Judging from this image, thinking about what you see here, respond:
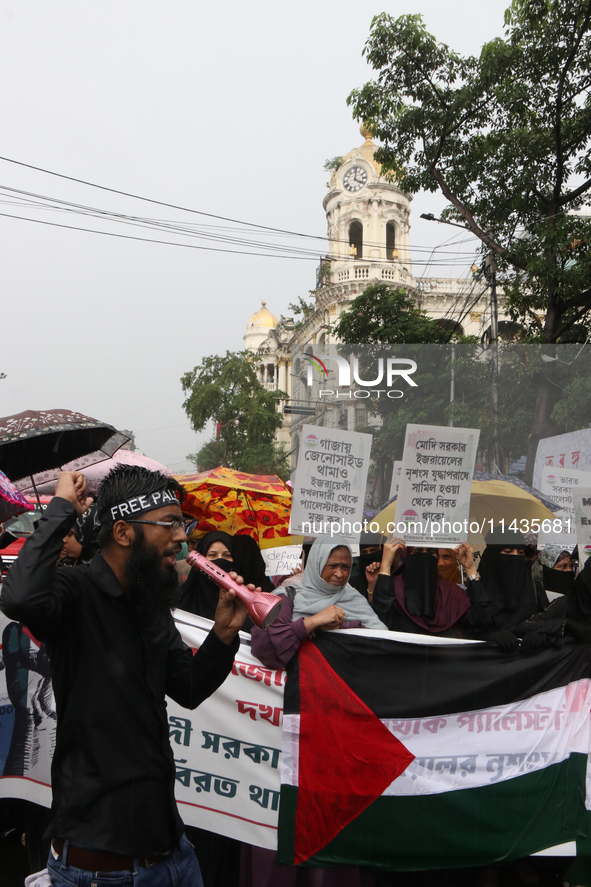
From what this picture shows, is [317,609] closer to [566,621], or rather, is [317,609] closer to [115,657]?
[566,621]

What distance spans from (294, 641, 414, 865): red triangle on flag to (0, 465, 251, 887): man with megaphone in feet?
3.92

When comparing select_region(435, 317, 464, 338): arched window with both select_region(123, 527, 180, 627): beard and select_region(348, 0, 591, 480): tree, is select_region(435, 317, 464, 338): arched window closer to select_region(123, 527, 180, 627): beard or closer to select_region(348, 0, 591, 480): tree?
select_region(348, 0, 591, 480): tree

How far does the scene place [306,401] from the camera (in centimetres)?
460

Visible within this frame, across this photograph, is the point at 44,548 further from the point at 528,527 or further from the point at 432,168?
the point at 432,168

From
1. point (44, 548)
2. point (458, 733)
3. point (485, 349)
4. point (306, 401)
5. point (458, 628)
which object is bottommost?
point (458, 733)

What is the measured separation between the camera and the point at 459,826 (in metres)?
2.95

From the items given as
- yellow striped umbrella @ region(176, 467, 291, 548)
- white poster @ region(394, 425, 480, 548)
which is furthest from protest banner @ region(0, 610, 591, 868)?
yellow striped umbrella @ region(176, 467, 291, 548)

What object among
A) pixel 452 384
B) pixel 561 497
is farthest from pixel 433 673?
pixel 452 384

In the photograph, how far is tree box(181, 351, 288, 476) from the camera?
127ft

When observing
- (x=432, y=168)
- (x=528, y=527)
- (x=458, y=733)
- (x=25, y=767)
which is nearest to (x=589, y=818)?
(x=458, y=733)

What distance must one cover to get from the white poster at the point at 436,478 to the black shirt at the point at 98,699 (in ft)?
8.09

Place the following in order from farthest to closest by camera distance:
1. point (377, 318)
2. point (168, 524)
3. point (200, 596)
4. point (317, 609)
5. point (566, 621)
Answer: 1. point (377, 318)
2. point (200, 596)
3. point (317, 609)
4. point (566, 621)
5. point (168, 524)

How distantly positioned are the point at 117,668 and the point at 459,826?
6.28 ft

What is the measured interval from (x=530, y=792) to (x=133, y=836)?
1971 millimetres
